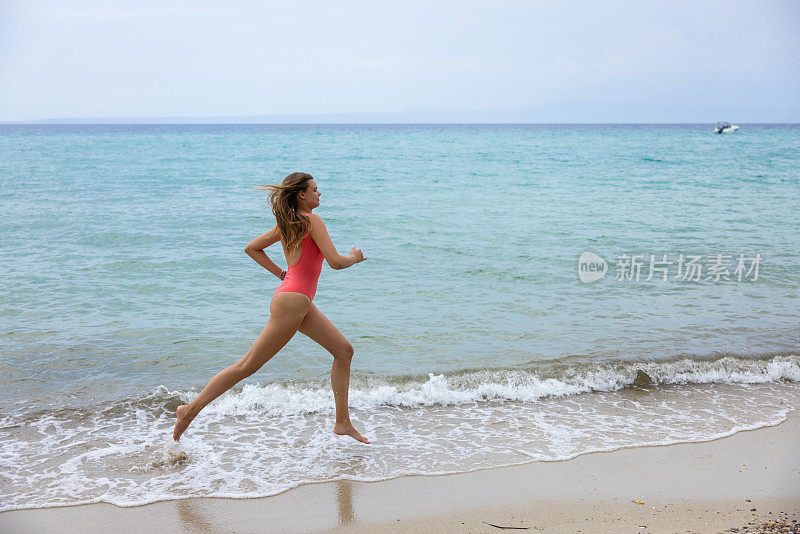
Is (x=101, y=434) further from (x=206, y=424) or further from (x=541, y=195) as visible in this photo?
(x=541, y=195)

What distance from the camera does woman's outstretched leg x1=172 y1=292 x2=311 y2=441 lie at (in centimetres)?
413

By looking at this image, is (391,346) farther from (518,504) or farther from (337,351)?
(518,504)

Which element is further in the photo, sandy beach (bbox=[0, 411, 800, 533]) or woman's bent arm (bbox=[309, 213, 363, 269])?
woman's bent arm (bbox=[309, 213, 363, 269])

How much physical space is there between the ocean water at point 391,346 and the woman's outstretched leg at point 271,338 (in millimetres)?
627

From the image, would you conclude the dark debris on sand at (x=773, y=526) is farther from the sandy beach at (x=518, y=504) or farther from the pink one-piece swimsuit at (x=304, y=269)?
the pink one-piece swimsuit at (x=304, y=269)

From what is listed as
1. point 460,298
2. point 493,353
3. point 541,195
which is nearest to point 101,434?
point 493,353

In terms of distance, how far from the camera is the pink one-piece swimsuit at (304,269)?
412 cm

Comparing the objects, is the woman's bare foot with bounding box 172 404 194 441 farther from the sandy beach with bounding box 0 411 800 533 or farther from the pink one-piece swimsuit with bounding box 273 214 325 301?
the pink one-piece swimsuit with bounding box 273 214 325 301

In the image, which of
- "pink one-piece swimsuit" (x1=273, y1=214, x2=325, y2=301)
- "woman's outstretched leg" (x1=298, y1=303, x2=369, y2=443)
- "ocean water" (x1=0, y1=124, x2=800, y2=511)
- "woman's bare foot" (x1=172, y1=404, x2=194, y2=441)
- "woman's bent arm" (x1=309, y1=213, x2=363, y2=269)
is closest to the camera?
"woman's bent arm" (x1=309, y1=213, x2=363, y2=269)

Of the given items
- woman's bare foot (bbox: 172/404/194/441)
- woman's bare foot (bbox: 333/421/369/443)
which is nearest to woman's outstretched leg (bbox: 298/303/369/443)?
woman's bare foot (bbox: 333/421/369/443)

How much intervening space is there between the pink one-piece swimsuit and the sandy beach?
132cm

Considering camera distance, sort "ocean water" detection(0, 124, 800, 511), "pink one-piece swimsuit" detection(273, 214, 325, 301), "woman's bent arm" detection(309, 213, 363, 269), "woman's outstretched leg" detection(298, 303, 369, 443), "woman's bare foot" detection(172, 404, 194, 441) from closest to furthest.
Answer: "woman's bent arm" detection(309, 213, 363, 269), "pink one-piece swimsuit" detection(273, 214, 325, 301), "woman's outstretched leg" detection(298, 303, 369, 443), "woman's bare foot" detection(172, 404, 194, 441), "ocean water" detection(0, 124, 800, 511)

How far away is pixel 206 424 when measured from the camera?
5195mm

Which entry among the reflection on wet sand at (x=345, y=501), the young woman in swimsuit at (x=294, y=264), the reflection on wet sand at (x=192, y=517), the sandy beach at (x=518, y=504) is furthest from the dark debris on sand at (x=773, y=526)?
the reflection on wet sand at (x=192, y=517)
